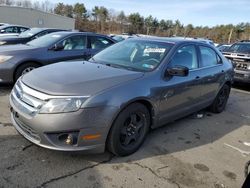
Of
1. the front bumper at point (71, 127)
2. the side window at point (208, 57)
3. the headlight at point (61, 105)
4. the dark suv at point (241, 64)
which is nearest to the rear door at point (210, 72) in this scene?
the side window at point (208, 57)

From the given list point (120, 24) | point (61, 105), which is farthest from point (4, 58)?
point (120, 24)

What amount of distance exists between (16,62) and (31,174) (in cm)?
364

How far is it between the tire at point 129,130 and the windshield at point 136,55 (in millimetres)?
663

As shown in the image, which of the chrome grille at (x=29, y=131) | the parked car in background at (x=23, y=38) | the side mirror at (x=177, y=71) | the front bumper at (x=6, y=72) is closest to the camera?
the chrome grille at (x=29, y=131)

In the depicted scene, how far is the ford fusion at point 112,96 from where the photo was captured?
→ 287 cm

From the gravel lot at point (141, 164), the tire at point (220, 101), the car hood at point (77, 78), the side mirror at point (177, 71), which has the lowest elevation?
the gravel lot at point (141, 164)

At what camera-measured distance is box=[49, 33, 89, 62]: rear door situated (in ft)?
21.5

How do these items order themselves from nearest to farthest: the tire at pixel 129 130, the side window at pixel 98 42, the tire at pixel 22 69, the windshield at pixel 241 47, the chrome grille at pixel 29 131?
the chrome grille at pixel 29 131 → the tire at pixel 129 130 → the tire at pixel 22 69 → the side window at pixel 98 42 → the windshield at pixel 241 47

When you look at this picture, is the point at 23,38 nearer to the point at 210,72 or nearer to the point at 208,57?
the point at 208,57

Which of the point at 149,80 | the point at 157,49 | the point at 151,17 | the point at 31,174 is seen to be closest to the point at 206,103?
the point at 157,49

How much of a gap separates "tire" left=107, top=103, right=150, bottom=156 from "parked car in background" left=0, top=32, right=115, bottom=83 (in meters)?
3.58

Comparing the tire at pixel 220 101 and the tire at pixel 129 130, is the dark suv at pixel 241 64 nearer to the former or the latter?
the tire at pixel 220 101

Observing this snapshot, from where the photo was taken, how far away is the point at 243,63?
889 centimetres

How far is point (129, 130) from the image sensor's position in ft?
11.5
